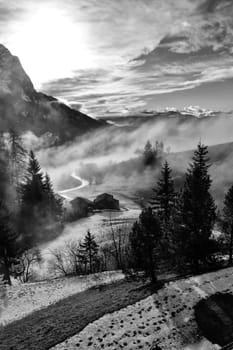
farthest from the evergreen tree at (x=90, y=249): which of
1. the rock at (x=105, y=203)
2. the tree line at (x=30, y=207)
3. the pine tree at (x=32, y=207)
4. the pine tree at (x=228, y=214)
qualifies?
the rock at (x=105, y=203)

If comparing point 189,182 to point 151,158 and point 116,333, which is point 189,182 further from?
point 151,158

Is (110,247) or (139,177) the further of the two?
(139,177)

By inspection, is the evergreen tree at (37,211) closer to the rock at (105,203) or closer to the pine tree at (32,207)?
the pine tree at (32,207)

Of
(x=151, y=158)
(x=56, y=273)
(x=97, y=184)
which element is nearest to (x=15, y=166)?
(x=56, y=273)

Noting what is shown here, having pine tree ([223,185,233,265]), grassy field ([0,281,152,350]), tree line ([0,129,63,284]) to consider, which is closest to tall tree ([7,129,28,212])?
tree line ([0,129,63,284])

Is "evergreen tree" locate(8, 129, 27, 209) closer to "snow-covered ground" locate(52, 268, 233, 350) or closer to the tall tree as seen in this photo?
the tall tree

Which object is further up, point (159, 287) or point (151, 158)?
point (151, 158)
